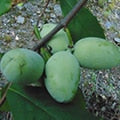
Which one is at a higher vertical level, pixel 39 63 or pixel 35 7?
pixel 39 63

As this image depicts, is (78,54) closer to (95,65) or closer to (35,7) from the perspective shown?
(95,65)

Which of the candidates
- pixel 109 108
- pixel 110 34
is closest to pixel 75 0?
pixel 109 108

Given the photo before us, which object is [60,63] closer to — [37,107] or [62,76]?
[62,76]

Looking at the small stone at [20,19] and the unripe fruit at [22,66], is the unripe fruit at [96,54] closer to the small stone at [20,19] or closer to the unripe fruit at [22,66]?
the unripe fruit at [22,66]

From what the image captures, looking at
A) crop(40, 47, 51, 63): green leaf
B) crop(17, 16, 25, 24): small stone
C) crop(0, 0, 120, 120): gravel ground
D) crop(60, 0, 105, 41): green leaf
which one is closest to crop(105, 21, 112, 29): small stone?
crop(0, 0, 120, 120): gravel ground

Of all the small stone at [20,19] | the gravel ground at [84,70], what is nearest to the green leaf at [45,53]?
the gravel ground at [84,70]

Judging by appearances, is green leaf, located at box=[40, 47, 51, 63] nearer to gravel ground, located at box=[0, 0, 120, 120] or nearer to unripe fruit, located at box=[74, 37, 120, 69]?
unripe fruit, located at box=[74, 37, 120, 69]
